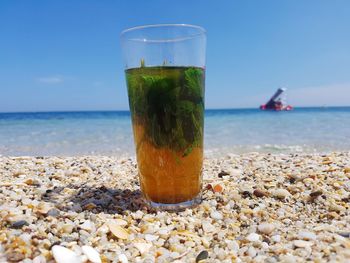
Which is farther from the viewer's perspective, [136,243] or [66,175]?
[66,175]

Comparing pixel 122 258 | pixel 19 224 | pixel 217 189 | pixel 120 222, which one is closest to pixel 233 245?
pixel 122 258

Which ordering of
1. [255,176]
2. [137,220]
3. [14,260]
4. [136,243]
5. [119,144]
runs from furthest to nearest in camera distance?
[119,144]
[255,176]
[137,220]
[136,243]
[14,260]

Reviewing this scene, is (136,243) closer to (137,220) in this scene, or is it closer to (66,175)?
(137,220)

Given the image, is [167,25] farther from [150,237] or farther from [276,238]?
[276,238]

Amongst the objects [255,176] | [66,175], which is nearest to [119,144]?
[66,175]

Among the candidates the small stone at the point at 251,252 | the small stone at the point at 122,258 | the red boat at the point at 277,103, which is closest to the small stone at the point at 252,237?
the small stone at the point at 251,252
